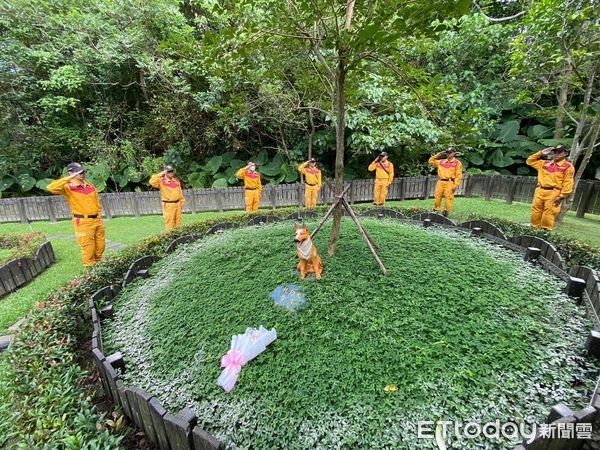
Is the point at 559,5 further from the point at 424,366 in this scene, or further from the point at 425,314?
the point at 424,366

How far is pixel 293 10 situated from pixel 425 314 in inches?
134

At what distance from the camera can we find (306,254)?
342cm

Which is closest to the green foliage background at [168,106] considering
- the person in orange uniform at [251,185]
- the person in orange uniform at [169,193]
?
the person in orange uniform at [251,185]

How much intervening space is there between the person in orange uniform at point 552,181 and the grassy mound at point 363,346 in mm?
3091

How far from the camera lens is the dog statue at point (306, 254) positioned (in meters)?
3.38

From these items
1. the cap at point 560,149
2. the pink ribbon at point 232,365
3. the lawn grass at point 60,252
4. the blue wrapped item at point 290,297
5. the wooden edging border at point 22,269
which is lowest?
the lawn grass at point 60,252

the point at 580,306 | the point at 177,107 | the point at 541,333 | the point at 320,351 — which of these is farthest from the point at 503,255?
the point at 177,107

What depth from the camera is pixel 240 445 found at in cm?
212

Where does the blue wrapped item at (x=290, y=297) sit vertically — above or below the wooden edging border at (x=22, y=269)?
above

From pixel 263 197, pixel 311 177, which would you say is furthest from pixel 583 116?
pixel 263 197

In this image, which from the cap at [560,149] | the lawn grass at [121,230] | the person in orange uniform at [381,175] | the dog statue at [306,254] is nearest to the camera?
the dog statue at [306,254]

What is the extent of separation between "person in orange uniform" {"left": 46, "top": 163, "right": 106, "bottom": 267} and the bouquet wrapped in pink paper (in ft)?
13.1

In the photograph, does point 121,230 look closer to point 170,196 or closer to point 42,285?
point 170,196

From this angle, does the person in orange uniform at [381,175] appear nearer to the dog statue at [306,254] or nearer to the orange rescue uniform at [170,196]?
the orange rescue uniform at [170,196]
